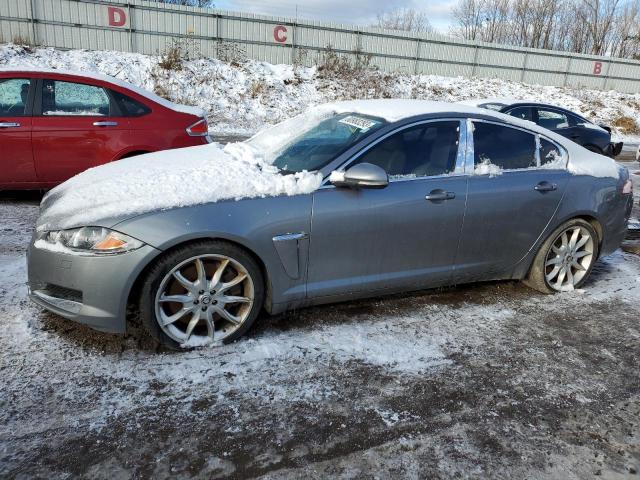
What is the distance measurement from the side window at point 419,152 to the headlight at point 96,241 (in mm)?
1616

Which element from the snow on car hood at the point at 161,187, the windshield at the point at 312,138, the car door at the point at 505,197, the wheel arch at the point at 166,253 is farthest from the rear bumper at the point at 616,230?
the wheel arch at the point at 166,253

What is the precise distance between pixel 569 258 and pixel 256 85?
1830 centimetres

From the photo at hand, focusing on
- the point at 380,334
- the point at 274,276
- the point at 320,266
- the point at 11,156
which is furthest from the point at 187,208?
the point at 11,156

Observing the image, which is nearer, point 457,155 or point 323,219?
point 323,219

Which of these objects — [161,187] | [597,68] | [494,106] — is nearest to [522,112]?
[494,106]

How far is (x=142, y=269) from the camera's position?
3064 mm

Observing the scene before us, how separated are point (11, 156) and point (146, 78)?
599 inches

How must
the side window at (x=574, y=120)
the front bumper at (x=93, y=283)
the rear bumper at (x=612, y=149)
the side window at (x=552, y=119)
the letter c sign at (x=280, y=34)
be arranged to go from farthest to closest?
the letter c sign at (x=280, y=34) < the rear bumper at (x=612, y=149) < the side window at (x=574, y=120) < the side window at (x=552, y=119) < the front bumper at (x=93, y=283)

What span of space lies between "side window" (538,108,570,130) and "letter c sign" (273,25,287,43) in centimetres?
1517

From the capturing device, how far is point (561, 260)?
4.64m

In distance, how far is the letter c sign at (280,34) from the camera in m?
23.1

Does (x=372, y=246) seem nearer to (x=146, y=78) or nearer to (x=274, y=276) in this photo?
(x=274, y=276)

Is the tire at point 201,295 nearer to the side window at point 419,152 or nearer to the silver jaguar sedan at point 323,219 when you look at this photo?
the silver jaguar sedan at point 323,219

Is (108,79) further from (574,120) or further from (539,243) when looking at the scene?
(574,120)
